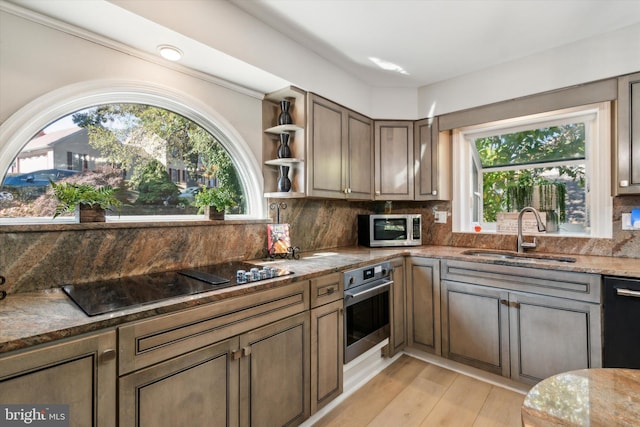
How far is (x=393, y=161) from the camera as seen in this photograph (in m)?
3.06

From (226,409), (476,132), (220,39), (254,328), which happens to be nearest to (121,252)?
(254,328)

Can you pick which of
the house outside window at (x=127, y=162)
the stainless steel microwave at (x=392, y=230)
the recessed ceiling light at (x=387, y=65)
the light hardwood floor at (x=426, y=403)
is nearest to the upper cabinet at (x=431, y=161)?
the stainless steel microwave at (x=392, y=230)

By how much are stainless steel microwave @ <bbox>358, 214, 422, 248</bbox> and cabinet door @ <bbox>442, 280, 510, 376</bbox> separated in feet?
2.09

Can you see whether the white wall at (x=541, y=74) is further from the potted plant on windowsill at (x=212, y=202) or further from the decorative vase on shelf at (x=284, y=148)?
the potted plant on windowsill at (x=212, y=202)

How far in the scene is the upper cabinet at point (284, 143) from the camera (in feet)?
7.68

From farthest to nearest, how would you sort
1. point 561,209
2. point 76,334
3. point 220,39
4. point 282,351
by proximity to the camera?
1. point 561,209
2. point 220,39
3. point 282,351
4. point 76,334

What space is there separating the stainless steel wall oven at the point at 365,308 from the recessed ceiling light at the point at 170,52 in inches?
66.3

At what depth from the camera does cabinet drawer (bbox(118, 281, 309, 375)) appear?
1091 mm

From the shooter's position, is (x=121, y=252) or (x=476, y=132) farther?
(x=476, y=132)

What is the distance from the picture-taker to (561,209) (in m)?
2.59

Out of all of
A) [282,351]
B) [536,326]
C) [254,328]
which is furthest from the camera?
[536,326]

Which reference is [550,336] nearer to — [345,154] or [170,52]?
[345,154]

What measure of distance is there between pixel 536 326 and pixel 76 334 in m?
2.49

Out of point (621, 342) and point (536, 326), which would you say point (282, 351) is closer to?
point (536, 326)
